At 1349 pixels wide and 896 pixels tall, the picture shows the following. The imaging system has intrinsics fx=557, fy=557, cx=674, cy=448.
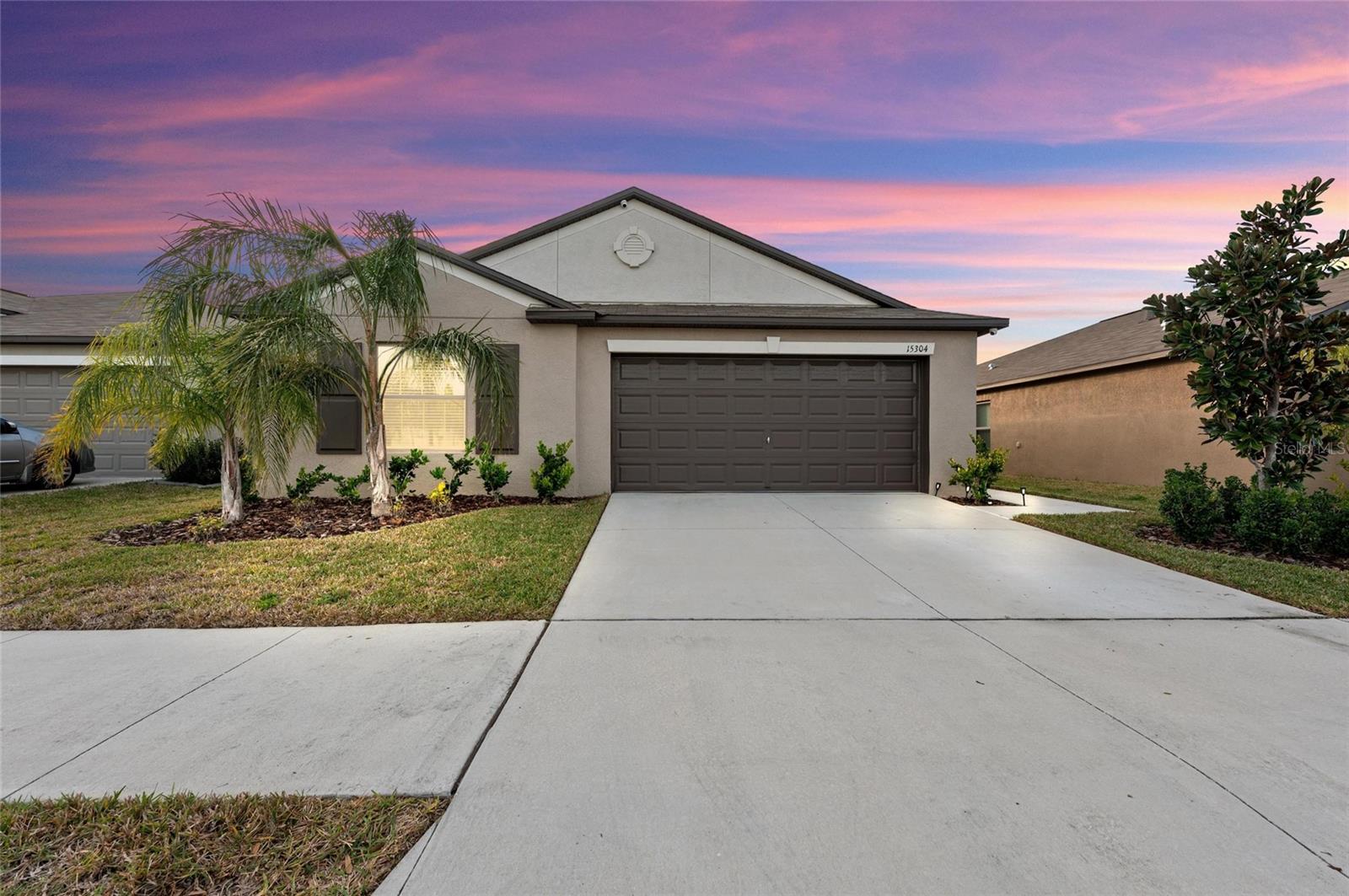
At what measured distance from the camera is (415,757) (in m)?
2.35

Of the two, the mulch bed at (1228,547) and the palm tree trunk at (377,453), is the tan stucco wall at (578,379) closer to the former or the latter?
the palm tree trunk at (377,453)

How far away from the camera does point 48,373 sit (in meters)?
12.6

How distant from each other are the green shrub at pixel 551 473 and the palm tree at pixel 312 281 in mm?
1821

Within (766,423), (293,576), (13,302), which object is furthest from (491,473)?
(13,302)

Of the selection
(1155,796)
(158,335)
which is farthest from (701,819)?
(158,335)

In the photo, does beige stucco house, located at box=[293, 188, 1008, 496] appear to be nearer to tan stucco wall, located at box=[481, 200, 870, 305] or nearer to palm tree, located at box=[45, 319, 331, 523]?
tan stucco wall, located at box=[481, 200, 870, 305]

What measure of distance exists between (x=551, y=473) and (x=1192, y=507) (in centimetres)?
868

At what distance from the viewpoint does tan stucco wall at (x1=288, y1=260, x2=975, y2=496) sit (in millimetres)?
9875

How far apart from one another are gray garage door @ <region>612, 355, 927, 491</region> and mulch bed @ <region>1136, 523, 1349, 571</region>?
149 inches

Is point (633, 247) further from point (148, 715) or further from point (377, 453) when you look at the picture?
point (148, 715)

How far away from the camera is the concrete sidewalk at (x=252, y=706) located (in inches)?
88.5

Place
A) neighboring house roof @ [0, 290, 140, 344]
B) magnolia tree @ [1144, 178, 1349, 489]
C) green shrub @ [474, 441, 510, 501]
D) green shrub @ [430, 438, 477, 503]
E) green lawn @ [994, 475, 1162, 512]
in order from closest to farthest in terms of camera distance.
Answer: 1. magnolia tree @ [1144, 178, 1349, 489]
2. green shrub @ [430, 438, 477, 503]
3. green shrub @ [474, 441, 510, 501]
4. green lawn @ [994, 475, 1162, 512]
5. neighboring house roof @ [0, 290, 140, 344]

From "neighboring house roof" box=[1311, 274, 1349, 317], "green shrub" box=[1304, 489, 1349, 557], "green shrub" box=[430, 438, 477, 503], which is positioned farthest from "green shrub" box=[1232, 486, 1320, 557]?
"green shrub" box=[430, 438, 477, 503]

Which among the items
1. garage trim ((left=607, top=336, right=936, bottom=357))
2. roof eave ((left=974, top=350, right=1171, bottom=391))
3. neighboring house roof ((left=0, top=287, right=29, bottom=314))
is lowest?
garage trim ((left=607, top=336, right=936, bottom=357))
